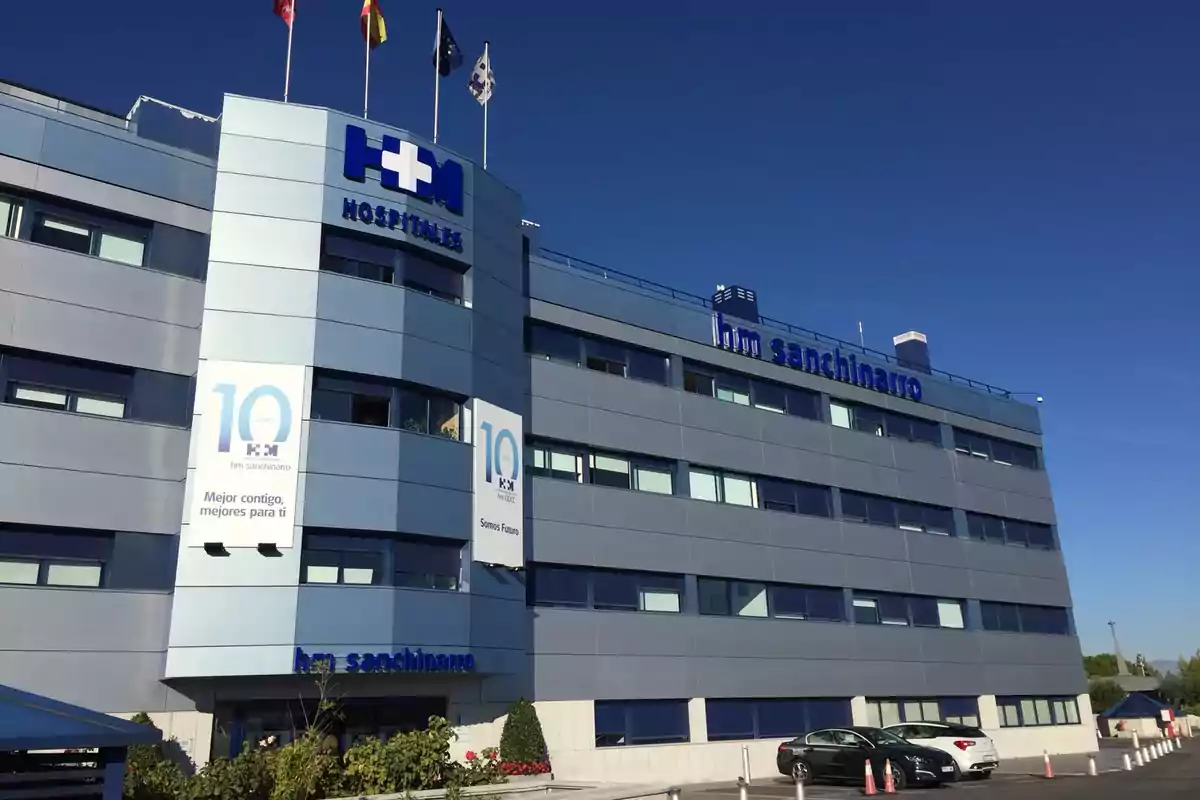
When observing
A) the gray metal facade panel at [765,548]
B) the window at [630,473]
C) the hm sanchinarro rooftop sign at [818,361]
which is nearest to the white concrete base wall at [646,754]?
the gray metal facade panel at [765,548]

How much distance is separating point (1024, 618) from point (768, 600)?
59.4 ft

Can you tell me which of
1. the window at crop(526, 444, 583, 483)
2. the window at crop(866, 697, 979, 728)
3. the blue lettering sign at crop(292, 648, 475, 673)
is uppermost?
the window at crop(526, 444, 583, 483)

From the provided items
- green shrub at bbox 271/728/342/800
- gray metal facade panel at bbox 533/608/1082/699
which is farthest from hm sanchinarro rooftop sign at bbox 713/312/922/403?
green shrub at bbox 271/728/342/800

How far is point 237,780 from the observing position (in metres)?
19.4

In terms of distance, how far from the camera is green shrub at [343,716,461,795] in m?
20.9

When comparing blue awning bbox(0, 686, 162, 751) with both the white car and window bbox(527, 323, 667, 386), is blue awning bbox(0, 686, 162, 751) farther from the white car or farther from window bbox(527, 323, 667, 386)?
the white car

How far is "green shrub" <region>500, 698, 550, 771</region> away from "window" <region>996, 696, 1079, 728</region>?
26088 millimetres

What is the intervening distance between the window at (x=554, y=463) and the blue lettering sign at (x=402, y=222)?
6.82 m

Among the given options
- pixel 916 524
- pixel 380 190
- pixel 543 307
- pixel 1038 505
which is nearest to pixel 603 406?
pixel 543 307

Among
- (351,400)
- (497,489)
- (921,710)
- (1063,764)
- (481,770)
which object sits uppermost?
(351,400)

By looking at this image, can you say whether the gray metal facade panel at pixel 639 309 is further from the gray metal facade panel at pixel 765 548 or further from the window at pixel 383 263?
the gray metal facade panel at pixel 765 548

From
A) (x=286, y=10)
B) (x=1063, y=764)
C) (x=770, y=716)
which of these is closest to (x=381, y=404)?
(x=286, y=10)

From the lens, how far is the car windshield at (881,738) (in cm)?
2847

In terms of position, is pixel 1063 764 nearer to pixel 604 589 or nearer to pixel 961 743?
pixel 961 743
